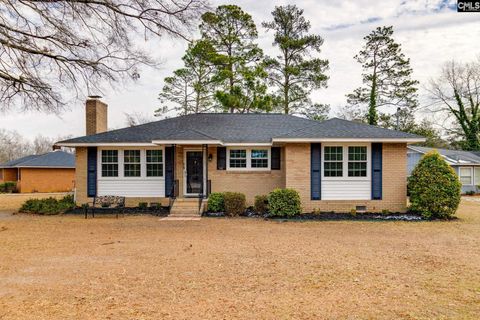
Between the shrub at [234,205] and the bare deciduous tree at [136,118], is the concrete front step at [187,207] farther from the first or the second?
the bare deciduous tree at [136,118]

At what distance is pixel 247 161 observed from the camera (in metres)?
15.5

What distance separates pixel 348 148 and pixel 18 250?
38.6 ft

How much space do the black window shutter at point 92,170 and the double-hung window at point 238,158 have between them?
6241mm

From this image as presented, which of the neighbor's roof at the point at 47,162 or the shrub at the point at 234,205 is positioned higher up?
the neighbor's roof at the point at 47,162

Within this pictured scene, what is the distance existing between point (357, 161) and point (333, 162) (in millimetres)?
984

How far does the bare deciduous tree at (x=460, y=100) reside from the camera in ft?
123

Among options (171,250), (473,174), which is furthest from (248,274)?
(473,174)

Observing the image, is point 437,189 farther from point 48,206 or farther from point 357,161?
point 48,206

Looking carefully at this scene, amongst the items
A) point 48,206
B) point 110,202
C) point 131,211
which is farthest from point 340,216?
point 48,206

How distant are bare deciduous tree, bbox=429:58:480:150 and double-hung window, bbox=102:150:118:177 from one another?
37184mm

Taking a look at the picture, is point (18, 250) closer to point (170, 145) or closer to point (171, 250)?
point (171, 250)

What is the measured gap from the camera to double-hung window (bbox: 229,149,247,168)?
15.6 meters

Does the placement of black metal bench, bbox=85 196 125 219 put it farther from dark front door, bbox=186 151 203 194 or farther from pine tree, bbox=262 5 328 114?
pine tree, bbox=262 5 328 114

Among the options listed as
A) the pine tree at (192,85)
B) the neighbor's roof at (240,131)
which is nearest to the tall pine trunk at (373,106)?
the pine tree at (192,85)
